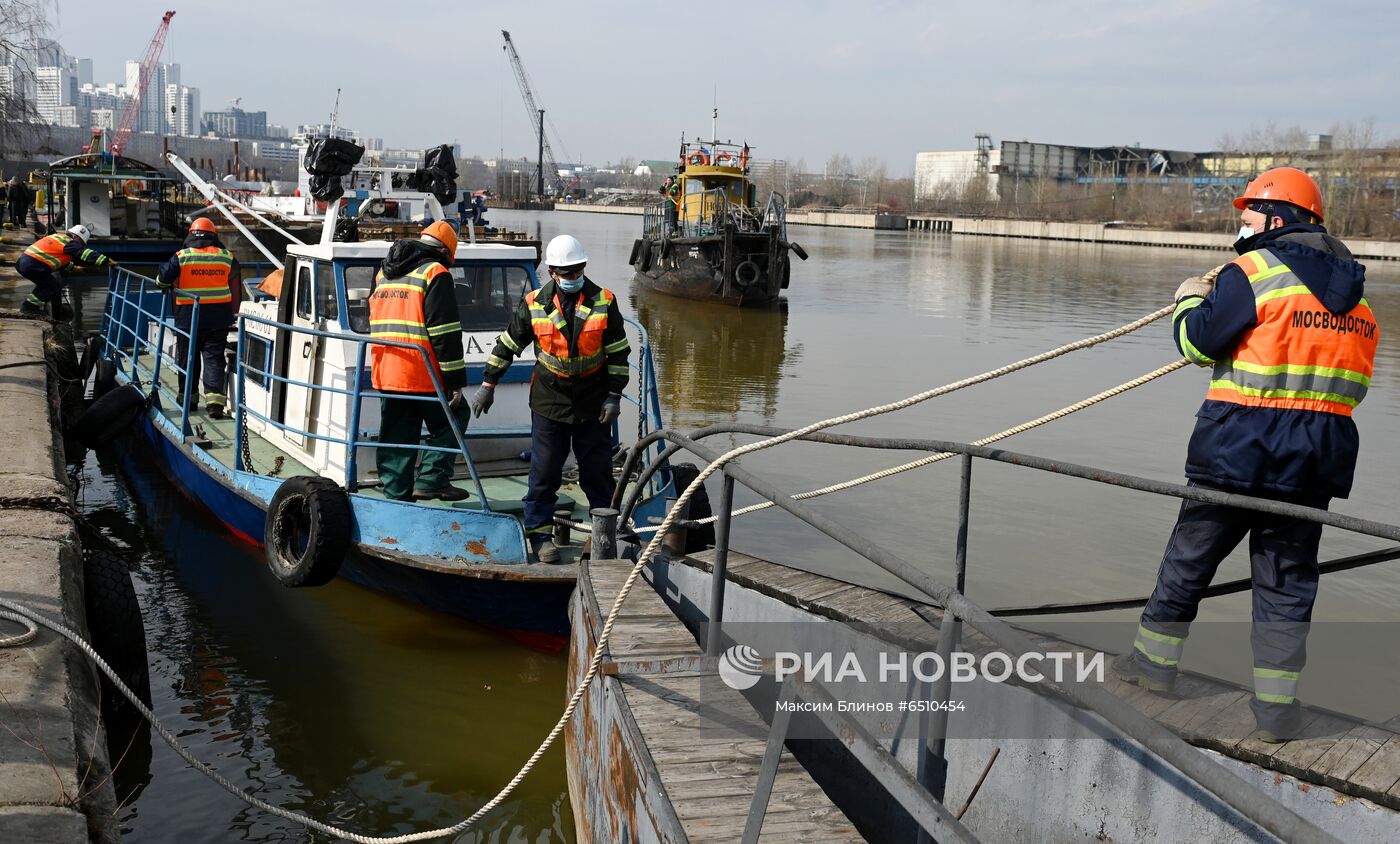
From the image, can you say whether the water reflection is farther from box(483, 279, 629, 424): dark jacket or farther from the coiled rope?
the coiled rope

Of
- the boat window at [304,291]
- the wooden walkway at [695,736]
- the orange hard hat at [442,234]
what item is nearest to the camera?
the wooden walkway at [695,736]

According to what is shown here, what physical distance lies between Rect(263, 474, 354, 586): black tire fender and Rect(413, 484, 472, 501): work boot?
44 centimetres

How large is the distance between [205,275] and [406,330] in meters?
4.08

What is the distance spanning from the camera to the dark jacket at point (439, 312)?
677 cm

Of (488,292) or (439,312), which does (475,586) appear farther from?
(488,292)

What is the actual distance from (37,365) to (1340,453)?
10997 millimetres

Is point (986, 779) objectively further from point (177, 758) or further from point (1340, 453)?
point (177, 758)

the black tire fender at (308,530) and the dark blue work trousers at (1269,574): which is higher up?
the dark blue work trousers at (1269,574)

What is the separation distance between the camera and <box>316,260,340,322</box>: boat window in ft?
25.5

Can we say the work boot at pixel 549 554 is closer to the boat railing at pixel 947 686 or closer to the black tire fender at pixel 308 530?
the black tire fender at pixel 308 530

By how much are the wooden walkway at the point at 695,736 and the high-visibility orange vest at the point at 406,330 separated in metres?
2.35

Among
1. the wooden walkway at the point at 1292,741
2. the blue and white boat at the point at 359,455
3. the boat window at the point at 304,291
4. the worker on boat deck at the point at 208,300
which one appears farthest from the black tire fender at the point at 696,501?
the worker on boat deck at the point at 208,300

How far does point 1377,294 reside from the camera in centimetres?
3716

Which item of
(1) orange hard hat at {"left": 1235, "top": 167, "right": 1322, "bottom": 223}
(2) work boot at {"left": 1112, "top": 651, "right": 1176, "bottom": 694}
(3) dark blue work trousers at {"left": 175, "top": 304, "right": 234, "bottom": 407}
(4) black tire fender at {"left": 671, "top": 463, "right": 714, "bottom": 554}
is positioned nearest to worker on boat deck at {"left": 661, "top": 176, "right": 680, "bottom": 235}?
(3) dark blue work trousers at {"left": 175, "top": 304, "right": 234, "bottom": 407}
